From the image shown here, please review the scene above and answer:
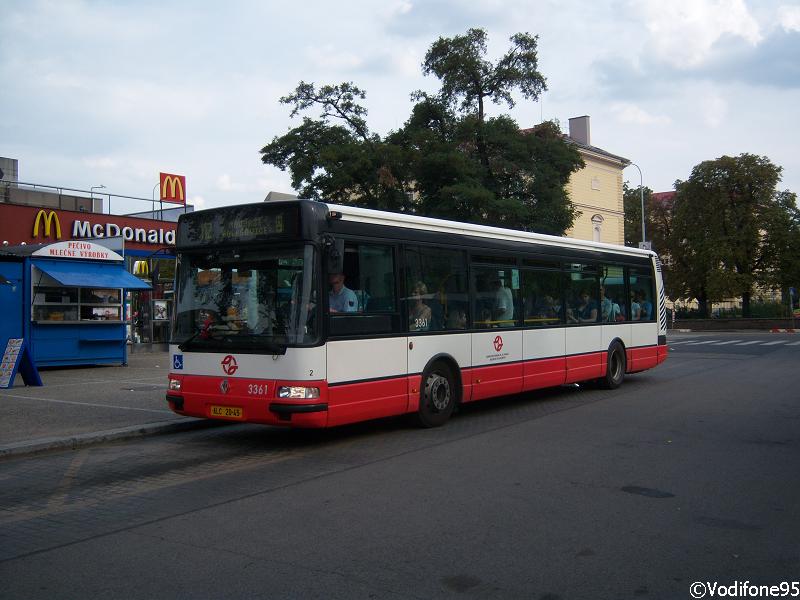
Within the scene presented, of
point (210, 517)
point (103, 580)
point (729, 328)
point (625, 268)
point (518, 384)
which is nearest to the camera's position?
point (103, 580)

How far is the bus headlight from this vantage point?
8.56 m

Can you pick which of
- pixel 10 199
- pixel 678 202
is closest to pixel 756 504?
pixel 10 199

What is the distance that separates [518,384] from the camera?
40.6 ft

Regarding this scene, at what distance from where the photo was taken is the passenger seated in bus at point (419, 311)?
10.2 m

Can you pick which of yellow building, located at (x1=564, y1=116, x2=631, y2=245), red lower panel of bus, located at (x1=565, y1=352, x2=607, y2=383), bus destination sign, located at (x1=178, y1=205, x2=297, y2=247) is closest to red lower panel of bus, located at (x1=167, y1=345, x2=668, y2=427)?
bus destination sign, located at (x1=178, y1=205, x2=297, y2=247)

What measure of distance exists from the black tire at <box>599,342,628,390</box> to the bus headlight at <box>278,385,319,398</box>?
8278 millimetres

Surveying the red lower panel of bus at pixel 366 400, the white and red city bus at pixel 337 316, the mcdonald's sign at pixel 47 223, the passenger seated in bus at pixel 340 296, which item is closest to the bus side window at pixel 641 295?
the white and red city bus at pixel 337 316

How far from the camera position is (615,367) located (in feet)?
51.2

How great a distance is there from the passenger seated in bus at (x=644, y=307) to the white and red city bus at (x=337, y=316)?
5.14m

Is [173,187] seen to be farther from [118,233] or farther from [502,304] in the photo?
[502,304]

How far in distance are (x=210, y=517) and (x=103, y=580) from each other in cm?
146

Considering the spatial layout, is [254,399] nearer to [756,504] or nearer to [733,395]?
[756,504]

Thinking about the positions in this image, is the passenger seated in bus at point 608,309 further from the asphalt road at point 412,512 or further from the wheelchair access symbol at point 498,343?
the asphalt road at point 412,512

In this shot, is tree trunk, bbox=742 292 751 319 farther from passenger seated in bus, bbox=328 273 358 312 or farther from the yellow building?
passenger seated in bus, bbox=328 273 358 312
